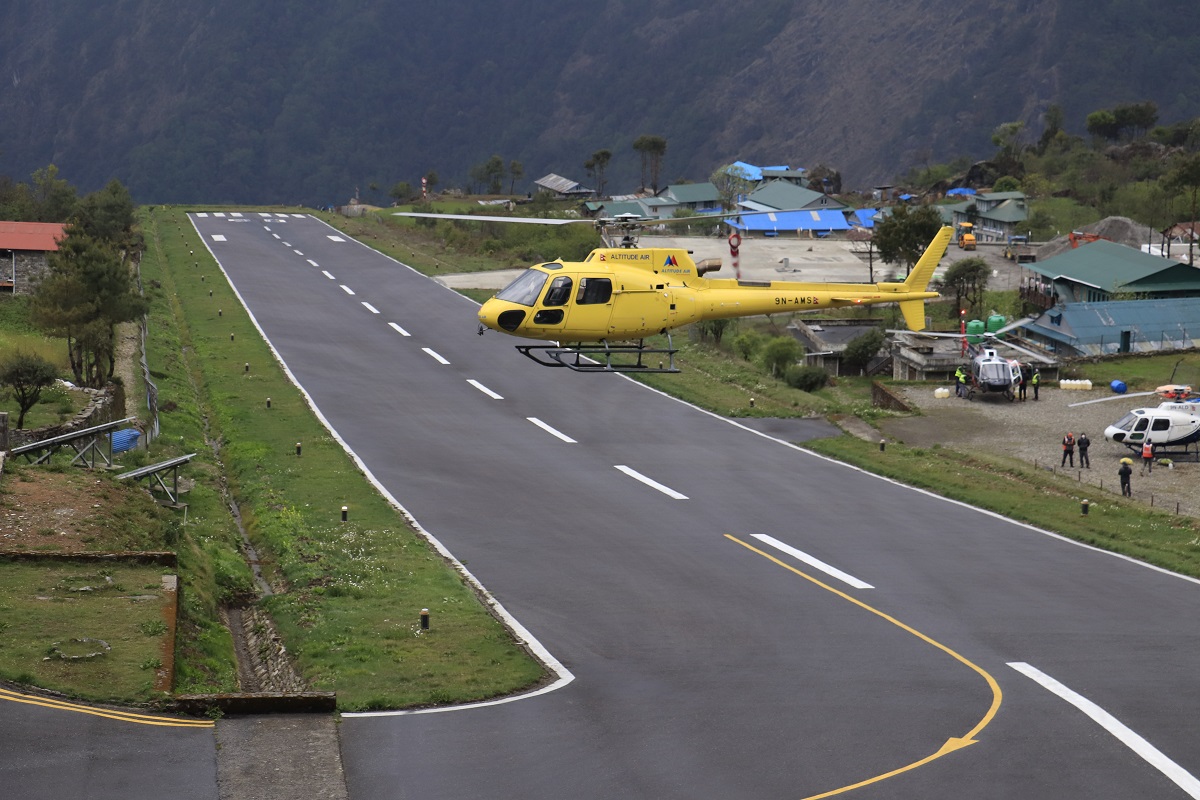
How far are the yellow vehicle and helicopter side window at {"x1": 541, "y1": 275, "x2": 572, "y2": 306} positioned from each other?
A: 95.1 metres

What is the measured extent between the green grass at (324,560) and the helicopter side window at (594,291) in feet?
27.5

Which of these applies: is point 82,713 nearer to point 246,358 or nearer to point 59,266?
point 59,266

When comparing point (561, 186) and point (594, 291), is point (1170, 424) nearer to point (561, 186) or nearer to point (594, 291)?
point (594, 291)

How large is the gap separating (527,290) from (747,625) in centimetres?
1274

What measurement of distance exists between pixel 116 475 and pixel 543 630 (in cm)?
1604

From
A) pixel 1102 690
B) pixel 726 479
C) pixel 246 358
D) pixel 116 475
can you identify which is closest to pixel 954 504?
pixel 726 479

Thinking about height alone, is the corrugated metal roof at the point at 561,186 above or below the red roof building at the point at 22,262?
above

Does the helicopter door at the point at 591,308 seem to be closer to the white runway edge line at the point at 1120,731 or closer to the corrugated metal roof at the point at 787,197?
the white runway edge line at the point at 1120,731

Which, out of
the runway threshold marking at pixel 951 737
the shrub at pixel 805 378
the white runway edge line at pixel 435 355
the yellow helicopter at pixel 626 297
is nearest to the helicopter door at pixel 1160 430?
the yellow helicopter at pixel 626 297

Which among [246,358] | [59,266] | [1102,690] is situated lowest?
[1102,690]

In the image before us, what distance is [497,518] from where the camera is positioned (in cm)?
3912

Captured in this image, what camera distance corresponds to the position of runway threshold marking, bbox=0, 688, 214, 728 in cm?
2130

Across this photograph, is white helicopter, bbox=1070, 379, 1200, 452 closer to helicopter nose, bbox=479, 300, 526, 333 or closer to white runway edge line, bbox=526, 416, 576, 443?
white runway edge line, bbox=526, 416, 576, 443

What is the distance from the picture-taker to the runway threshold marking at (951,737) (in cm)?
2070
